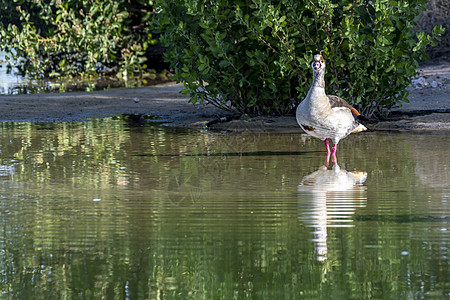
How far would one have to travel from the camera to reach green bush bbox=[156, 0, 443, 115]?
9.93 meters

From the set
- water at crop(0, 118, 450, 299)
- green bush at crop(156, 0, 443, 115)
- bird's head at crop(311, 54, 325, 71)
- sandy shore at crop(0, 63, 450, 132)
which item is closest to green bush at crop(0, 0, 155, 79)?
sandy shore at crop(0, 63, 450, 132)

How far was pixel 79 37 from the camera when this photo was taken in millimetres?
17703

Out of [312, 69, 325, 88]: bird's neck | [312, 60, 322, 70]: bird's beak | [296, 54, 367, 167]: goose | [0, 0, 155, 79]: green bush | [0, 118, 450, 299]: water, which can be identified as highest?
[0, 0, 155, 79]: green bush

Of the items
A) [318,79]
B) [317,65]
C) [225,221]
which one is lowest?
[225,221]

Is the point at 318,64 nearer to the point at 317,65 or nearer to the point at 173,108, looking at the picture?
the point at 317,65

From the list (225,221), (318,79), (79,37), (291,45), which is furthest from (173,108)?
(225,221)

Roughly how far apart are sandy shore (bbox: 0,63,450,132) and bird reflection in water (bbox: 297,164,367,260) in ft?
10.4

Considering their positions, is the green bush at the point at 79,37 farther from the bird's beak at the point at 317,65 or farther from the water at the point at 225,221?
the bird's beak at the point at 317,65

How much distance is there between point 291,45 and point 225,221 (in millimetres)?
5205

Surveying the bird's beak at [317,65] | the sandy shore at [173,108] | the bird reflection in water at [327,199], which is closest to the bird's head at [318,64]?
the bird's beak at [317,65]

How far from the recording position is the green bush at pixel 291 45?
32.6 feet

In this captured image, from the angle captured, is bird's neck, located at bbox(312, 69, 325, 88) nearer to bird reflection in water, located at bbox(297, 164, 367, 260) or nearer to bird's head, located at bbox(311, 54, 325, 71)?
bird's head, located at bbox(311, 54, 325, 71)

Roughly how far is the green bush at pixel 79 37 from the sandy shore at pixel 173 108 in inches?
103

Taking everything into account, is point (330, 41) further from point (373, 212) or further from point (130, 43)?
point (130, 43)
